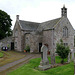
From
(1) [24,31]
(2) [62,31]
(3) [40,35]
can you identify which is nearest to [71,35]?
(2) [62,31]

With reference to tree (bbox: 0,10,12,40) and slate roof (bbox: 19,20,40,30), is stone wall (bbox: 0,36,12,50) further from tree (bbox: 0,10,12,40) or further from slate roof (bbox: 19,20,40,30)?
slate roof (bbox: 19,20,40,30)

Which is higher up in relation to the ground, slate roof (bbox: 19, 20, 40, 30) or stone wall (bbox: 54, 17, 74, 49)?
slate roof (bbox: 19, 20, 40, 30)

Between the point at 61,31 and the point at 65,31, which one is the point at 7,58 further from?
the point at 65,31

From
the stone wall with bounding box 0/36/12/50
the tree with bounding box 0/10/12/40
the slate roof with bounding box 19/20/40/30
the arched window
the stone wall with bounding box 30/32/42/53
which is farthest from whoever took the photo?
the tree with bounding box 0/10/12/40

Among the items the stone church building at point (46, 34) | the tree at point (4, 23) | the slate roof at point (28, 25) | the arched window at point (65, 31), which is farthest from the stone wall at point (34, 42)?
the tree at point (4, 23)

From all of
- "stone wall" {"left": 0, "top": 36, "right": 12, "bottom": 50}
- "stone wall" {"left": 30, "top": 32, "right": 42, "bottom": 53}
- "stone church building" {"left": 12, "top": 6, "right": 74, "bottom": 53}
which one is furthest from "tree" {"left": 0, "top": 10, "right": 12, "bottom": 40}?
"stone wall" {"left": 30, "top": 32, "right": 42, "bottom": 53}

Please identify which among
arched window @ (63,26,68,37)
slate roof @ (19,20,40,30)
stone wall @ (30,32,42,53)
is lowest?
stone wall @ (30,32,42,53)

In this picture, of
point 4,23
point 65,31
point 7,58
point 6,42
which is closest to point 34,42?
point 65,31

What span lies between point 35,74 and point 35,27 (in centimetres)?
2492

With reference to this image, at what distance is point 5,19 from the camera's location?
120ft

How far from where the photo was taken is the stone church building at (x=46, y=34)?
26.3 meters

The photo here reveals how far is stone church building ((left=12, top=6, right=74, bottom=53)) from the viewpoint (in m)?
26.3

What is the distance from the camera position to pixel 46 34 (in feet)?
92.2

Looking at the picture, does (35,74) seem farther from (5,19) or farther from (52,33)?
(5,19)
